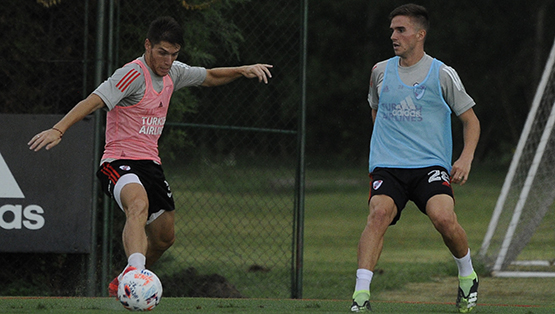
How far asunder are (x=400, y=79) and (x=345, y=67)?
1041 inches

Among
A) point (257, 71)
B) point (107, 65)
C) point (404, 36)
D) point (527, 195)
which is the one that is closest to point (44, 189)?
point (107, 65)

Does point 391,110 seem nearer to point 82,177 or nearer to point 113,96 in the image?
point 113,96

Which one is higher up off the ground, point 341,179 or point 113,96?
point 113,96

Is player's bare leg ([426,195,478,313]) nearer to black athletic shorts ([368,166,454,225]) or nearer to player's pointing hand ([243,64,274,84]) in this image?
black athletic shorts ([368,166,454,225])

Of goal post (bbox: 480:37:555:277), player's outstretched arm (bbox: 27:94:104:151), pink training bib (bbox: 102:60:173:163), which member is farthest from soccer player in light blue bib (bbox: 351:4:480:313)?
goal post (bbox: 480:37:555:277)

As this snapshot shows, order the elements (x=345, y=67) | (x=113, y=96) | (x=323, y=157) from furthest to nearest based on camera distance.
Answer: (x=345, y=67), (x=323, y=157), (x=113, y=96)

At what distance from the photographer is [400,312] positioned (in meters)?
6.26

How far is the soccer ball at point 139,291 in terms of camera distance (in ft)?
17.5

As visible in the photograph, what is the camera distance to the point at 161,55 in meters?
6.14

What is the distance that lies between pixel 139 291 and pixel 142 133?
4.41 ft

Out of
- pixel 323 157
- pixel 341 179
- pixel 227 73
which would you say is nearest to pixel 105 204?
pixel 227 73

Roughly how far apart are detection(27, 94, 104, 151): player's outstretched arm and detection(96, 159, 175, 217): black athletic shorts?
49cm

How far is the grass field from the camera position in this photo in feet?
21.3

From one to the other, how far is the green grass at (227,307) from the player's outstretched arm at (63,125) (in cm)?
123
